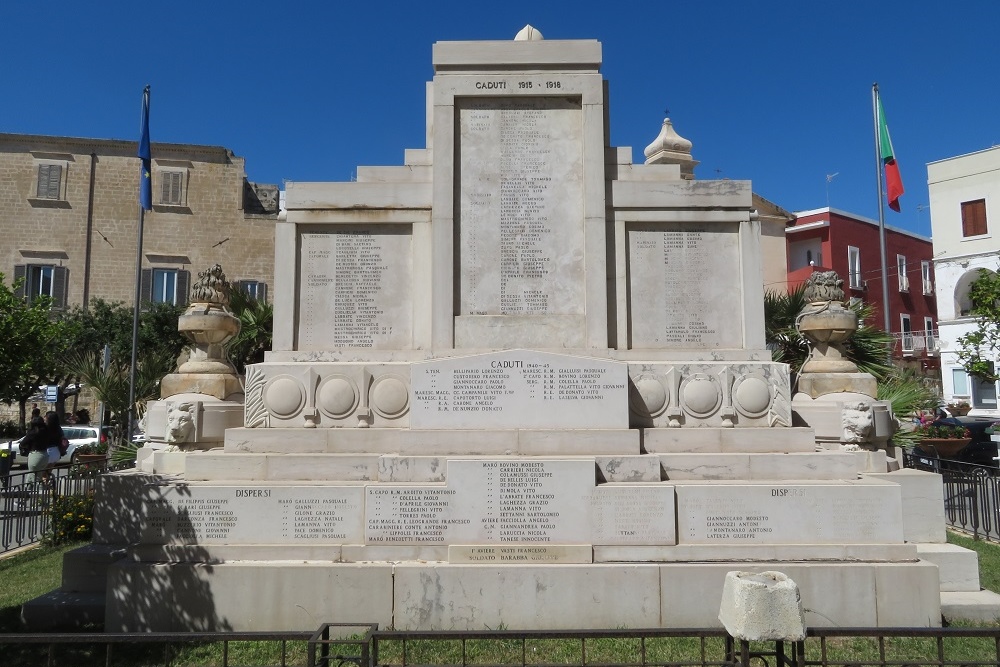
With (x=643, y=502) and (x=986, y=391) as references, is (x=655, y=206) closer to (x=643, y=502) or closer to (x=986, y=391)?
(x=643, y=502)

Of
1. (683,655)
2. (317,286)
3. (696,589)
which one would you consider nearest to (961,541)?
(696,589)

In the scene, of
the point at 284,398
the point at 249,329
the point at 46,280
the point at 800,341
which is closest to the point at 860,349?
the point at 800,341

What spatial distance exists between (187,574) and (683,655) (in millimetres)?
4485

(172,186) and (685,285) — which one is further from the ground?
(172,186)

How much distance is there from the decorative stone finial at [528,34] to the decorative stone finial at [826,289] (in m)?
4.76

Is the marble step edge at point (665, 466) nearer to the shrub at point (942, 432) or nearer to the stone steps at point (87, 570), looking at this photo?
the stone steps at point (87, 570)

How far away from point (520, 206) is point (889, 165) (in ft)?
52.7

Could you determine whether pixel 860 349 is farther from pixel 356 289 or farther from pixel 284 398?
pixel 284 398

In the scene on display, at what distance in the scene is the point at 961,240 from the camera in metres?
34.2

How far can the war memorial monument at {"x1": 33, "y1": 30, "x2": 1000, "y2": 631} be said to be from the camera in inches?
242

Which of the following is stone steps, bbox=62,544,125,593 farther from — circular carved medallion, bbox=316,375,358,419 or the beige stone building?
the beige stone building

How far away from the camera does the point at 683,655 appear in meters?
5.48

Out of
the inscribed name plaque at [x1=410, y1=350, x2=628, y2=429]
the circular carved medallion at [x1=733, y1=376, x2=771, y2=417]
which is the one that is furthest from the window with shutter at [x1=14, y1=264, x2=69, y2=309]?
the circular carved medallion at [x1=733, y1=376, x2=771, y2=417]

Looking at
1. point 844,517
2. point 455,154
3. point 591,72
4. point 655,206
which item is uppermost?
point 591,72
